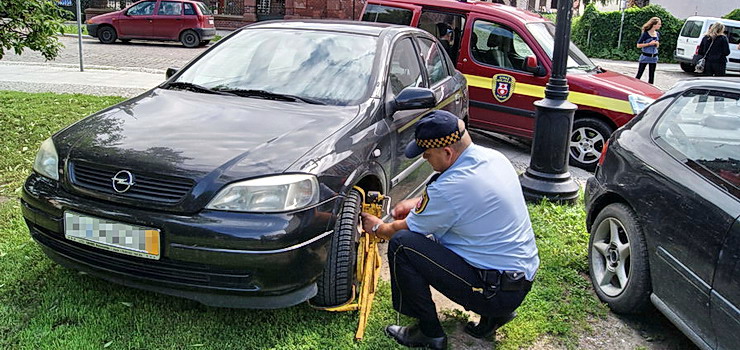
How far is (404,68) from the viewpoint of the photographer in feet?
A: 15.4

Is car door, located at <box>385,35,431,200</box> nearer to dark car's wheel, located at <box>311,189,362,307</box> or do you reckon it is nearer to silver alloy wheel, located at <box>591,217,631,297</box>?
dark car's wheel, located at <box>311,189,362,307</box>

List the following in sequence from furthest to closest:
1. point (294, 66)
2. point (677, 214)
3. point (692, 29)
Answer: point (692, 29) → point (294, 66) → point (677, 214)

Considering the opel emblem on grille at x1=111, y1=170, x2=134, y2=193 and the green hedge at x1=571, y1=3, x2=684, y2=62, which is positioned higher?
the green hedge at x1=571, y1=3, x2=684, y2=62

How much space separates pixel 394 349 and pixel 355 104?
1520 millimetres

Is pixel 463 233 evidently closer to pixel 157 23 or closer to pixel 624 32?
pixel 157 23

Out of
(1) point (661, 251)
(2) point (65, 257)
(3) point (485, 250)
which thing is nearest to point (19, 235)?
(2) point (65, 257)

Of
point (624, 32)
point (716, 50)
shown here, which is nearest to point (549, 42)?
point (716, 50)

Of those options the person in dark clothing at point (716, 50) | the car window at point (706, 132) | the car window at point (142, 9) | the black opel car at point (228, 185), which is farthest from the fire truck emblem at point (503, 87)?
the car window at point (142, 9)

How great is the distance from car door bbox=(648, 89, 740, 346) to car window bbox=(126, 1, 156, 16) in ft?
64.1

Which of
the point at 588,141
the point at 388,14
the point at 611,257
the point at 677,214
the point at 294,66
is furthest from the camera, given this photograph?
the point at 388,14

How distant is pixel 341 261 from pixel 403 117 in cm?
138

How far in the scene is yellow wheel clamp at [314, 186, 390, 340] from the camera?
338 centimetres

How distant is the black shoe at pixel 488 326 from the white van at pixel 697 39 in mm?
19876

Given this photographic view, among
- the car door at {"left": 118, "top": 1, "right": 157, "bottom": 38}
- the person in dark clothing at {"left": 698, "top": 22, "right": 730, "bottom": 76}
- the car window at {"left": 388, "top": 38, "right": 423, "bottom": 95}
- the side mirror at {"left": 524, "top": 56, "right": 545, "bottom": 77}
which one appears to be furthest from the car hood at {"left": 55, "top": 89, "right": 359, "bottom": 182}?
the car door at {"left": 118, "top": 1, "right": 157, "bottom": 38}
